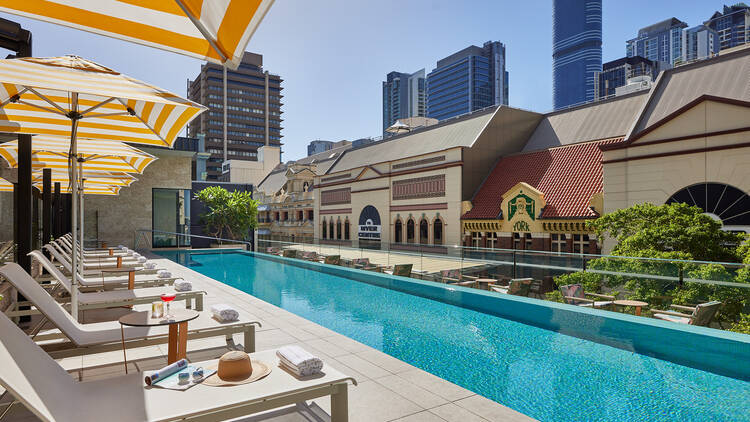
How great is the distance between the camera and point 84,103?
18.7 ft

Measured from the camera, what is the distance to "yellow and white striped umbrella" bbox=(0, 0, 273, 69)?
7.83 ft

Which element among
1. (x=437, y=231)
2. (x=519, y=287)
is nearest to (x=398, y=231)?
(x=437, y=231)

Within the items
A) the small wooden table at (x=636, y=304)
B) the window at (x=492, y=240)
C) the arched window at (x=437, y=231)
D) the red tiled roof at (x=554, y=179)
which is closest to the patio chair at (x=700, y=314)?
the small wooden table at (x=636, y=304)

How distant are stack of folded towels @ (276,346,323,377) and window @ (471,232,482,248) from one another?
26683mm

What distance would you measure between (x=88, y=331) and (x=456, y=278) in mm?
10537

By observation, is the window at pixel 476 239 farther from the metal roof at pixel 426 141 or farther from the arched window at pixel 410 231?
the metal roof at pixel 426 141

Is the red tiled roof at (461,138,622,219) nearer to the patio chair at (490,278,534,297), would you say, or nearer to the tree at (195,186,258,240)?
the patio chair at (490,278,534,297)

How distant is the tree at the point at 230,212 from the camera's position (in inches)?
1581

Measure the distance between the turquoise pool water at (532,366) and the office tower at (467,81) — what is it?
165873 mm

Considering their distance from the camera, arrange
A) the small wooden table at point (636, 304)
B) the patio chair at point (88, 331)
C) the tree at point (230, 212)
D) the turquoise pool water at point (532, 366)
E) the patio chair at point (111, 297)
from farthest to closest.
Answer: the tree at point (230, 212) → the small wooden table at point (636, 304) → the patio chair at point (111, 297) → the turquoise pool water at point (532, 366) → the patio chair at point (88, 331)

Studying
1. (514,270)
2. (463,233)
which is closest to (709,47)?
(463,233)

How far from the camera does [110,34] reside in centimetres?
318

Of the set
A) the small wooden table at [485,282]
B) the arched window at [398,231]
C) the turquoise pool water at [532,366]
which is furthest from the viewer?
the arched window at [398,231]

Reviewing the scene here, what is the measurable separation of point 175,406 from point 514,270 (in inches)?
419
